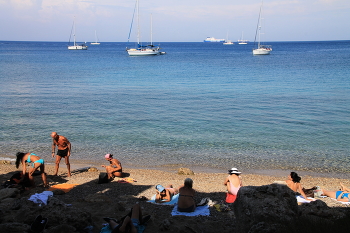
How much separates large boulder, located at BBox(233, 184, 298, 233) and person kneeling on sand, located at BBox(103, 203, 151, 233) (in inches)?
68.6

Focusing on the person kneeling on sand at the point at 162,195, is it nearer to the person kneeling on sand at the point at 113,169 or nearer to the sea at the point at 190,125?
the person kneeling on sand at the point at 113,169

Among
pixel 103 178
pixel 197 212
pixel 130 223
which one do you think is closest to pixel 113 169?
pixel 103 178

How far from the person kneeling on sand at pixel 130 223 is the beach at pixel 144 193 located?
15cm

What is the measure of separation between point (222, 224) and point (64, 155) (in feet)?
19.6

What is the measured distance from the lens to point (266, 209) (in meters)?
4.92

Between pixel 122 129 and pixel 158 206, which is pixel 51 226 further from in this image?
pixel 122 129

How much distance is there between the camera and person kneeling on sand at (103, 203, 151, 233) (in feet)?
17.8

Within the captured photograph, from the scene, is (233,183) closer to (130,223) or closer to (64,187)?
(130,223)

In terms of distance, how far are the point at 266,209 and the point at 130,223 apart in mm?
2205

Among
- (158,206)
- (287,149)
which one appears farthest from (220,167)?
(158,206)

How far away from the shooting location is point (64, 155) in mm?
10250

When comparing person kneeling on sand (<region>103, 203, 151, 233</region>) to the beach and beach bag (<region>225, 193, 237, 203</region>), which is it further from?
beach bag (<region>225, 193, 237, 203</region>)

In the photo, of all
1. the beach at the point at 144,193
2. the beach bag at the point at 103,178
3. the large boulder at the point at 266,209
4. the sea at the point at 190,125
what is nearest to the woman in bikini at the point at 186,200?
the beach at the point at 144,193

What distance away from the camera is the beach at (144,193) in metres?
6.13
